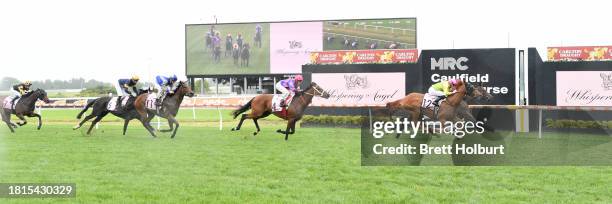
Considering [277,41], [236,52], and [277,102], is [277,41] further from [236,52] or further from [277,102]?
[277,102]

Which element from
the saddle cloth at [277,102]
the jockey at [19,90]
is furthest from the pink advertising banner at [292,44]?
the saddle cloth at [277,102]

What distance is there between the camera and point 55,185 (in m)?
8.33

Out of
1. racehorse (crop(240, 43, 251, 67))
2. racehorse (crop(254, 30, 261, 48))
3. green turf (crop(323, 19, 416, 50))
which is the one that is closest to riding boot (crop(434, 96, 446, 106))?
green turf (crop(323, 19, 416, 50))

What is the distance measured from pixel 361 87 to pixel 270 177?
1278cm

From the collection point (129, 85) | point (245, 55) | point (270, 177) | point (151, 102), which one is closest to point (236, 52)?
point (245, 55)

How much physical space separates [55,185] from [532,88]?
15.1 metres

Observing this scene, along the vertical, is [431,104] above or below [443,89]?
below

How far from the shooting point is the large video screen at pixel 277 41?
4881 centimetres

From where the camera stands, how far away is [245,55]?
50656 mm

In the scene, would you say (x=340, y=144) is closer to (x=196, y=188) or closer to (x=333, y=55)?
(x=196, y=188)

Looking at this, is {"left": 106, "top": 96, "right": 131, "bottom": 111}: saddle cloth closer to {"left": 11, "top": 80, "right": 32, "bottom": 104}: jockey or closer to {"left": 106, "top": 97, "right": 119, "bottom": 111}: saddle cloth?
{"left": 106, "top": 97, "right": 119, "bottom": 111}: saddle cloth

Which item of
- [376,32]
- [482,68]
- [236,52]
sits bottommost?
[482,68]

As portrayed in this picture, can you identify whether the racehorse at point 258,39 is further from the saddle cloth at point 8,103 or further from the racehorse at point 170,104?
the racehorse at point 170,104

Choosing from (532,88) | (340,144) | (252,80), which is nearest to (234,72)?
(252,80)
